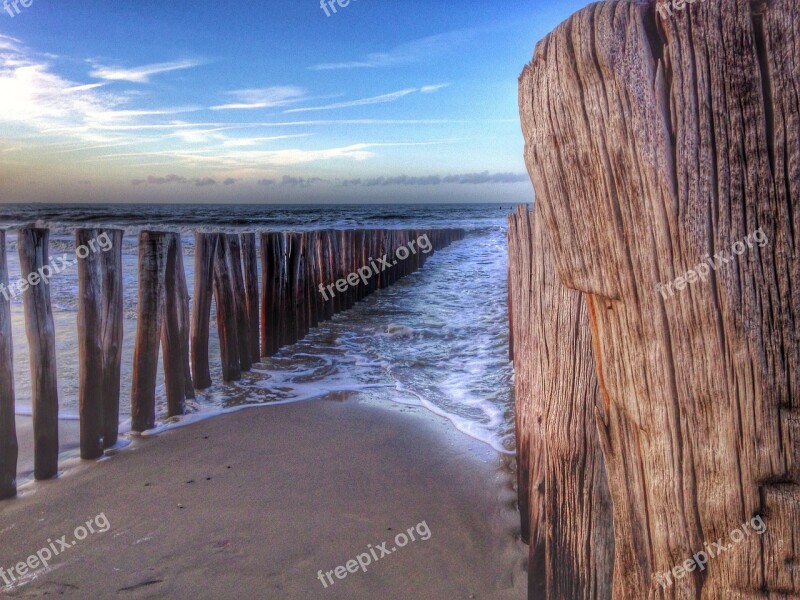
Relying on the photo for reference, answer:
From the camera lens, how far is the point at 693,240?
93 cm

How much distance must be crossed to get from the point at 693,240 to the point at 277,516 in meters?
2.85

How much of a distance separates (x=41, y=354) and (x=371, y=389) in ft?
9.42

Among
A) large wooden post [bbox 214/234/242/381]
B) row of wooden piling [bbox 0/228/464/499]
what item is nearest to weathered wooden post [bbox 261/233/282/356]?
row of wooden piling [bbox 0/228/464/499]

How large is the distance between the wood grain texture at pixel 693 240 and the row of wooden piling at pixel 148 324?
3.64m

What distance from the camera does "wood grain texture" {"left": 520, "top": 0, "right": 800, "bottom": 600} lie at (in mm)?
885

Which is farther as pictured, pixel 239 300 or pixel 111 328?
pixel 239 300

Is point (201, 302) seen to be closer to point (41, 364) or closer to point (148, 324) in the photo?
point (148, 324)

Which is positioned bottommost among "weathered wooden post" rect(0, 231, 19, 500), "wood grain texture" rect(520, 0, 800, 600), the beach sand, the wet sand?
the beach sand

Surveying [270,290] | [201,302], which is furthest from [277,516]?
[270,290]

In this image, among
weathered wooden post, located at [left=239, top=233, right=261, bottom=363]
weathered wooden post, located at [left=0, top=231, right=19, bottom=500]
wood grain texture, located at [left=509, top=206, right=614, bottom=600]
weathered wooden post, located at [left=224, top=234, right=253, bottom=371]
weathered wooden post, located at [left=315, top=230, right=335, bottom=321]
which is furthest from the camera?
weathered wooden post, located at [left=315, top=230, right=335, bottom=321]

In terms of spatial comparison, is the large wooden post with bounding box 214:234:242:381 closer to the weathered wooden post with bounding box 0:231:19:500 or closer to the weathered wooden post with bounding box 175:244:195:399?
the weathered wooden post with bounding box 175:244:195:399

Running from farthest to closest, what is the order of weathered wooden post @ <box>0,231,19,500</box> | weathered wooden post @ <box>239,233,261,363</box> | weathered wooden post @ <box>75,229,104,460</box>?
weathered wooden post @ <box>239,233,261,363</box> < weathered wooden post @ <box>75,229,104,460</box> < weathered wooden post @ <box>0,231,19,500</box>

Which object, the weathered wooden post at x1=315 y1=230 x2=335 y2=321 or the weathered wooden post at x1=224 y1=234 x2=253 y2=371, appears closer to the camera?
the weathered wooden post at x1=224 y1=234 x2=253 y2=371

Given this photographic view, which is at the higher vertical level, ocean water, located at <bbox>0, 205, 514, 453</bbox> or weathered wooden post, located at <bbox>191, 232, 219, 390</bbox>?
weathered wooden post, located at <bbox>191, 232, 219, 390</bbox>
